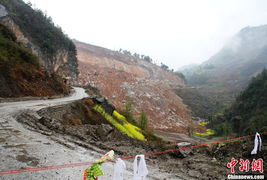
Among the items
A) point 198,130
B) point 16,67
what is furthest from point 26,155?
point 198,130

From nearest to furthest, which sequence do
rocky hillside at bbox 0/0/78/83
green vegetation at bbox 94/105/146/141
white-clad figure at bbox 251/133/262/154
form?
1. white-clad figure at bbox 251/133/262/154
2. green vegetation at bbox 94/105/146/141
3. rocky hillside at bbox 0/0/78/83

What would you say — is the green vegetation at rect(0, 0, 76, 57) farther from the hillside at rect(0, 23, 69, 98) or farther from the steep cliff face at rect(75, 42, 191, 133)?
the steep cliff face at rect(75, 42, 191, 133)

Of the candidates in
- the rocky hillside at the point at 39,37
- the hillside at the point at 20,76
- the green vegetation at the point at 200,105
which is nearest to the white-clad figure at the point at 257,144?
the hillside at the point at 20,76

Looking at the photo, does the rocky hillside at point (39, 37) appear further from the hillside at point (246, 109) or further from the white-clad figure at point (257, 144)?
the hillside at point (246, 109)

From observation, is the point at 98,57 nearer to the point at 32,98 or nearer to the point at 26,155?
the point at 32,98

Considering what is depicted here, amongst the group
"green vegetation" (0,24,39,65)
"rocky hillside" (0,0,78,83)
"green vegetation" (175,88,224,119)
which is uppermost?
"rocky hillside" (0,0,78,83)

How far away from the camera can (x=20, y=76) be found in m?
18.1

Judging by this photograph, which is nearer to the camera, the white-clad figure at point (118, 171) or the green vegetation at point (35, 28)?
the white-clad figure at point (118, 171)

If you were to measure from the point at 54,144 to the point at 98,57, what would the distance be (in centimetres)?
10354

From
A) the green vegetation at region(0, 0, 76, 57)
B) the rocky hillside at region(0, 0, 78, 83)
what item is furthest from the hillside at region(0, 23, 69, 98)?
the green vegetation at region(0, 0, 76, 57)

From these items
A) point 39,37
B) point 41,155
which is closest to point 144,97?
point 39,37

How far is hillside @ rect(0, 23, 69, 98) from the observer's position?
51.7 ft

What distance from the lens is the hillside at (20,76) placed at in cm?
1575

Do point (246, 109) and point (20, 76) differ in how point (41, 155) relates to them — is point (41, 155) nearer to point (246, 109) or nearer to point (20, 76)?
point (20, 76)
